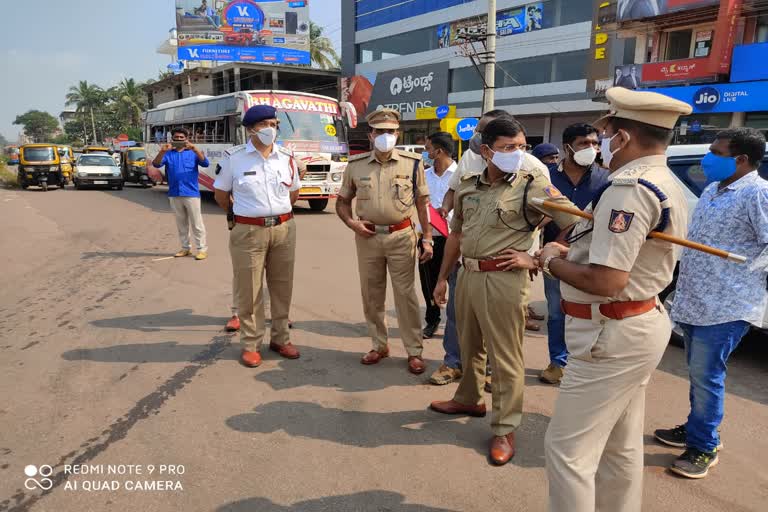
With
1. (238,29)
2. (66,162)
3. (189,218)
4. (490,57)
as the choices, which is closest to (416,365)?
(189,218)

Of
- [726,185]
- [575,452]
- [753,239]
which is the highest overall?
[726,185]

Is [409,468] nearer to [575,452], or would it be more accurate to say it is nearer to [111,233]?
[575,452]

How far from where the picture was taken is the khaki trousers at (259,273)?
13.4 ft

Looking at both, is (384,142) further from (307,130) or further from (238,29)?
(238,29)

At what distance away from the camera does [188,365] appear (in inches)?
162

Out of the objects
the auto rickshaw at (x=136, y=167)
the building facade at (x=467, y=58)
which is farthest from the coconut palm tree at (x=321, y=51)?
the auto rickshaw at (x=136, y=167)

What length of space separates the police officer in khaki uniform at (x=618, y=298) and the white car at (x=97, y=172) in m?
22.5

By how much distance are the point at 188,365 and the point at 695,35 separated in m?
21.4

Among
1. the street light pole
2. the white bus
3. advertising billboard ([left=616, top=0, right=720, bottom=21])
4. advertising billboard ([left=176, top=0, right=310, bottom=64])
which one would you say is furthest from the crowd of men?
advertising billboard ([left=176, top=0, right=310, bottom=64])

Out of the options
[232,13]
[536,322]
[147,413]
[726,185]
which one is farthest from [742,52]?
[232,13]

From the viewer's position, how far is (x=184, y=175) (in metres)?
7.79

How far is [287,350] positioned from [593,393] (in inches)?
112

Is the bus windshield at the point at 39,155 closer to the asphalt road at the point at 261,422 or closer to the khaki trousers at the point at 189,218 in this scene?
the khaki trousers at the point at 189,218

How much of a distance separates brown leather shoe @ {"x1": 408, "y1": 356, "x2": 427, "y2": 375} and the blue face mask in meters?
2.28
